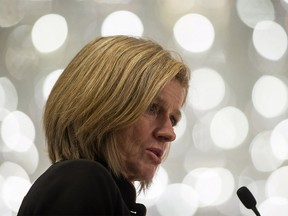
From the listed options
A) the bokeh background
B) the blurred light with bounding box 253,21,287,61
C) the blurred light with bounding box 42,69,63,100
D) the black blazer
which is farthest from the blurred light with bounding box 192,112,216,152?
the black blazer

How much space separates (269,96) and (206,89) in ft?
0.51

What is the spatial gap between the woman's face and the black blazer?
0.14 m

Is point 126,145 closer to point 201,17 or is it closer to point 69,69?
point 69,69

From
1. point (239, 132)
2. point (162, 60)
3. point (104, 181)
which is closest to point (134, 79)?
point (162, 60)

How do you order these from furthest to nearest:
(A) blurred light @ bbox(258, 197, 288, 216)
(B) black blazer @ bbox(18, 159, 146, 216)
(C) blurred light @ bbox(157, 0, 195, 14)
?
(C) blurred light @ bbox(157, 0, 195, 14) → (A) blurred light @ bbox(258, 197, 288, 216) → (B) black blazer @ bbox(18, 159, 146, 216)

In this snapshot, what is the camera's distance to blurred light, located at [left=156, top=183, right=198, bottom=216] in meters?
1.32

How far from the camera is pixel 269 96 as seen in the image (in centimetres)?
136

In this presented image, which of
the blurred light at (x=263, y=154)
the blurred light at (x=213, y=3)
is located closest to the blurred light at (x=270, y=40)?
the blurred light at (x=213, y=3)

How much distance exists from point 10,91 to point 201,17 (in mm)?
521

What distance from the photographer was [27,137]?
1336mm

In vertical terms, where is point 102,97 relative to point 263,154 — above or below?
above

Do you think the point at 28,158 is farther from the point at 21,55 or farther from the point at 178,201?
the point at 178,201

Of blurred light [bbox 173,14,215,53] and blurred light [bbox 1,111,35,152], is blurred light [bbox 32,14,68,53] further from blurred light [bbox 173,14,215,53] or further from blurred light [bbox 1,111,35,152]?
blurred light [bbox 173,14,215,53]

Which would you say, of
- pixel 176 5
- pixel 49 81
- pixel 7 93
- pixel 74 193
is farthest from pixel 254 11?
pixel 74 193
